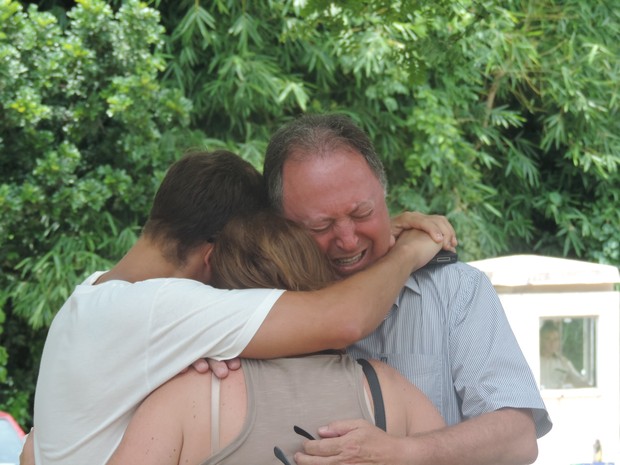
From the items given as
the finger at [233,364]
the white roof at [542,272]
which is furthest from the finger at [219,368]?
the white roof at [542,272]

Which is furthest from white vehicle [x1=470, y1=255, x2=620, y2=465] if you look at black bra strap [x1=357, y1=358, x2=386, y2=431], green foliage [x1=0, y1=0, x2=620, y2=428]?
black bra strap [x1=357, y1=358, x2=386, y2=431]

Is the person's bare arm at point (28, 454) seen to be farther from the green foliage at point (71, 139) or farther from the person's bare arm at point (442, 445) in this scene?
the green foliage at point (71, 139)

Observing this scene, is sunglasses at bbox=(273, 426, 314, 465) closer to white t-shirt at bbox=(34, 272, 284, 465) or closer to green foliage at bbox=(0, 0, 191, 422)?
white t-shirt at bbox=(34, 272, 284, 465)

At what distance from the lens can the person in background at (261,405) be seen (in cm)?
149

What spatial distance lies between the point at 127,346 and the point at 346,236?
26.7 inches

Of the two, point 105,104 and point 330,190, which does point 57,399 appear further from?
point 105,104

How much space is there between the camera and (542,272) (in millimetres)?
5301

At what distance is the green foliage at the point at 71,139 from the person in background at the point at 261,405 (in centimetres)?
423

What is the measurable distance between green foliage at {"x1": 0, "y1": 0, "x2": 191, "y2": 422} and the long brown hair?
13.4 feet

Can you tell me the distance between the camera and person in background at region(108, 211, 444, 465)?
149 cm

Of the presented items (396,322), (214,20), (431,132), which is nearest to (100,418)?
(396,322)

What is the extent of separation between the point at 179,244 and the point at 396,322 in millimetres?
547

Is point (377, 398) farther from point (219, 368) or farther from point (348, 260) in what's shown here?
point (348, 260)

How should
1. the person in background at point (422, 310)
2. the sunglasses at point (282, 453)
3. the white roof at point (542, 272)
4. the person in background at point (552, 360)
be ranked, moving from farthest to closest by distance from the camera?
the person in background at point (552, 360) < the white roof at point (542, 272) < the person in background at point (422, 310) < the sunglasses at point (282, 453)
